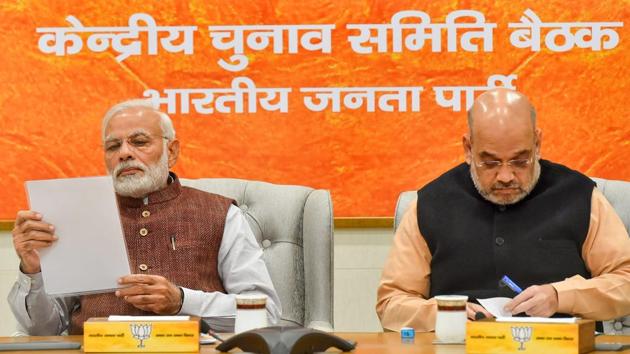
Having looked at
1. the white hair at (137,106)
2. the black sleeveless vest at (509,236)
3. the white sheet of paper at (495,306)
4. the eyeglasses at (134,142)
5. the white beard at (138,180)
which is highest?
the white hair at (137,106)

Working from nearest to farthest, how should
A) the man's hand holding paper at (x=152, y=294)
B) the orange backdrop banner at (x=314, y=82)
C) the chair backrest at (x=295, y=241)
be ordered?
the man's hand holding paper at (x=152, y=294) < the chair backrest at (x=295, y=241) < the orange backdrop banner at (x=314, y=82)

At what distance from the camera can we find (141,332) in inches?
91.3

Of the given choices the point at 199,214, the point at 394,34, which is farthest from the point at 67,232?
the point at 394,34

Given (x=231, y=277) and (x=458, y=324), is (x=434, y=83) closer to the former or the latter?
(x=231, y=277)

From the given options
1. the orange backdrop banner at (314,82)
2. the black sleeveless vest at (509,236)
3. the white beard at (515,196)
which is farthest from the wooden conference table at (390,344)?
the orange backdrop banner at (314,82)

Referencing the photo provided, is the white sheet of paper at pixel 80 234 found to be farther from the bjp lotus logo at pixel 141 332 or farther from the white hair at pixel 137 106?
the white hair at pixel 137 106

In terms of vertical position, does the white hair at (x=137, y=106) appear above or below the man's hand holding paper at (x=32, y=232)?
above

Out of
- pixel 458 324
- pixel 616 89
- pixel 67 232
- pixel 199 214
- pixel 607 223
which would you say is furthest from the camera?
pixel 616 89

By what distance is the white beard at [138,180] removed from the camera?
3.34 meters

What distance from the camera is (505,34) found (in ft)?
13.5

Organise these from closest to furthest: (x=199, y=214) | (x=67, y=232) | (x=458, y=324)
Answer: (x=458, y=324) → (x=67, y=232) → (x=199, y=214)

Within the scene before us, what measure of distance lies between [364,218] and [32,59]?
4.57 ft

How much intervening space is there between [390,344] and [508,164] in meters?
0.88

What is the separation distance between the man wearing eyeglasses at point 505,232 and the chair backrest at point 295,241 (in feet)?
0.85
